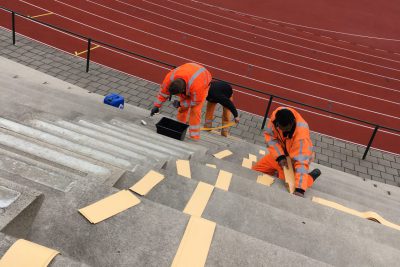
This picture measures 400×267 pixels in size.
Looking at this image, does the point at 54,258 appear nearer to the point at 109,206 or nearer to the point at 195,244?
the point at 109,206

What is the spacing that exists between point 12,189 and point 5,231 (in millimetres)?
293

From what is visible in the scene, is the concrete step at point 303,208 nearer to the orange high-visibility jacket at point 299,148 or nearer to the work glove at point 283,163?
the orange high-visibility jacket at point 299,148

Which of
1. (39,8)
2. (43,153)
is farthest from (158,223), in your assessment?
(39,8)

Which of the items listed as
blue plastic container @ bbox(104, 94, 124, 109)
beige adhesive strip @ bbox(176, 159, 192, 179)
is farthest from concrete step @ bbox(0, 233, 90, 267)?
blue plastic container @ bbox(104, 94, 124, 109)

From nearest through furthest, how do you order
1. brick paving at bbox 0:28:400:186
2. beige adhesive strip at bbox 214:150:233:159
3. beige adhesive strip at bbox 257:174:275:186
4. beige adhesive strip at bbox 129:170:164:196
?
beige adhesive strip at bbox 129:170:164:196, beige adhesive strip at bbox 257:174:275:186, beige adhesive strip at bbox 214:150:233:159, brick paving at bbox 0:28:400:186

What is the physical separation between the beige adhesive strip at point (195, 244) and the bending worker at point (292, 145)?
2956mm

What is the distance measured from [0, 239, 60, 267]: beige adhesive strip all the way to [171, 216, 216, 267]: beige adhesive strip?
30.2 inches

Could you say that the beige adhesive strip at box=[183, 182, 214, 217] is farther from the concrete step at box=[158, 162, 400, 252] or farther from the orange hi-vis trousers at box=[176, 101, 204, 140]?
the orange hi-vis trousers at box=[176, 101, 204, 140]

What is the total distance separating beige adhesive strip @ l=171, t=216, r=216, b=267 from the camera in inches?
92.4

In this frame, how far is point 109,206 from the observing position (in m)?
2.65

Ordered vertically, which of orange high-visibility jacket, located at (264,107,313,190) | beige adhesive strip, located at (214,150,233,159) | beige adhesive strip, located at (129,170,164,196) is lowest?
beige adhesive strip, located at (214,150,233,159)

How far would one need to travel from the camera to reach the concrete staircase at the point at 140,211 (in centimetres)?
232

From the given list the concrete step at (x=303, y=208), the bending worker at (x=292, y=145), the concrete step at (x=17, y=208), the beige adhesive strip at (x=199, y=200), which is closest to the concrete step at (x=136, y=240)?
the concrete step at (x=17, y=208)

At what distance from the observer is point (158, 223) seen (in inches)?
102
